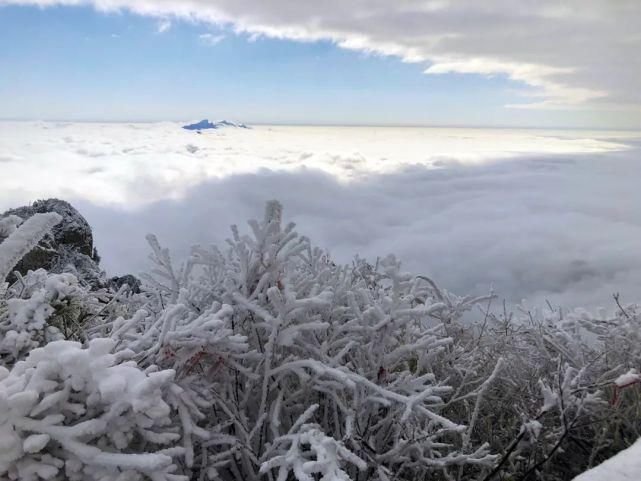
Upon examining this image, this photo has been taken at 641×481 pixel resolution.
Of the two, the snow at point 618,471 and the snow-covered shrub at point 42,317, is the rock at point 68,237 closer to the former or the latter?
the snow-covered shrub at point 42,317

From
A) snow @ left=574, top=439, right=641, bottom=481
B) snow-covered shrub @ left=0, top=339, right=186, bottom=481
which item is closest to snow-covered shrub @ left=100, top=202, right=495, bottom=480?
snow-covered shrub @ left=0, top=339, right=186, bottom=481

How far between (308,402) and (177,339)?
76 cm

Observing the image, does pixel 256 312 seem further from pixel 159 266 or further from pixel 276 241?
pixel 159 266

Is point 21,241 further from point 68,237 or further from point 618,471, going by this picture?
point 68,237

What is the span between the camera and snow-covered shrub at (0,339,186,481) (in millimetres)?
1769

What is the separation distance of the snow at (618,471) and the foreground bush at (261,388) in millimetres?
342

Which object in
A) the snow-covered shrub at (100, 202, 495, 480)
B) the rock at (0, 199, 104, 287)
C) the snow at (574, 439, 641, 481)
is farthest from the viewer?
the rock at (0, 199, 104, 287)

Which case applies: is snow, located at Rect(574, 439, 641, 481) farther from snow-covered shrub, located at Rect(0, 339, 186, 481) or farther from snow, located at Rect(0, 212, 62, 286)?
snow, located at Rect(0, 212, 62, 286)

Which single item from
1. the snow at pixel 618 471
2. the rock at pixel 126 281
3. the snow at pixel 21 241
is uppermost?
the snow at pixel 21 241

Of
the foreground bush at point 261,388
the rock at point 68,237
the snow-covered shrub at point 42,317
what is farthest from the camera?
the rock at point 68,237

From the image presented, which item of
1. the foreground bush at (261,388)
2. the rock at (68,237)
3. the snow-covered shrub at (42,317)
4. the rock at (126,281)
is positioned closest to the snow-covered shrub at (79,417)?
the foreground bush at (261,388)

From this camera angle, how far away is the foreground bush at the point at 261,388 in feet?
6.14

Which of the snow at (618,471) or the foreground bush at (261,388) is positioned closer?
the foreground bush at (261,388)

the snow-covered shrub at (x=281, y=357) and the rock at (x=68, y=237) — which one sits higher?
the snow-covered shrub at (x=281, y=357)
